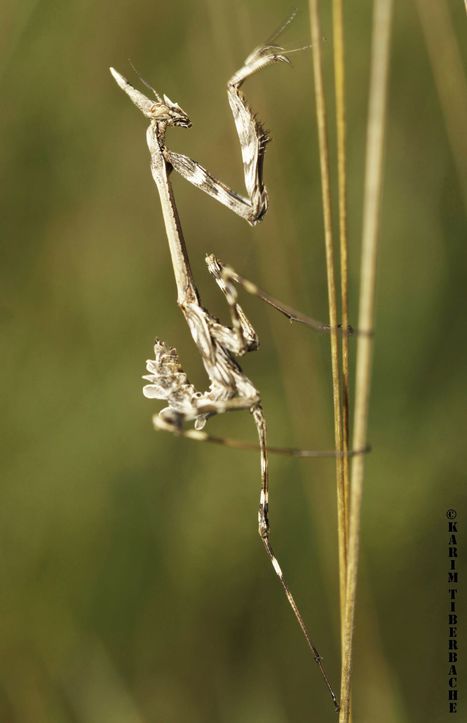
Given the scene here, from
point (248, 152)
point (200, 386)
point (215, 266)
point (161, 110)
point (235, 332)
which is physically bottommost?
point (235, 332)

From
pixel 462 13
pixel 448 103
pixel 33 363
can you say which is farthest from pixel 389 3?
pixel 33 363

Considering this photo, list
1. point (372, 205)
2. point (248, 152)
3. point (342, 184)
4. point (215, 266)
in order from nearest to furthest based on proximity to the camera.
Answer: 1. point (372, 205)
2. point (342, 184)
3. point (248, 152)
4. point (215, 266)

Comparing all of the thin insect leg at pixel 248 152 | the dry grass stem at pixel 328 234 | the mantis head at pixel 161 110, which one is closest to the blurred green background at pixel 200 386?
the thin insect leg at pixel 248 152

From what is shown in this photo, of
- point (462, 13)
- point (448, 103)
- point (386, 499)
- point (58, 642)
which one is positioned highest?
point (462, 13)

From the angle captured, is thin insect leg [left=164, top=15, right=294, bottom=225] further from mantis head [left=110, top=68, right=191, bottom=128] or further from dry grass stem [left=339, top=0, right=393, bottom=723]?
dry grass stem [left=339, top=0, right=393, bottom=723]

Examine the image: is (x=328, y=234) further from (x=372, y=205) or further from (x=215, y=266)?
(x=215, y=266)

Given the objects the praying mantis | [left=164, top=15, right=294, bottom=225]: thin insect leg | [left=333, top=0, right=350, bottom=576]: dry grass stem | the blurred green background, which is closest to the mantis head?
the praying mantis

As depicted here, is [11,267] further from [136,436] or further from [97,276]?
[136,436]

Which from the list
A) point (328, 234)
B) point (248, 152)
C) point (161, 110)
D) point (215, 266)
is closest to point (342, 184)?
point (328, 234)
